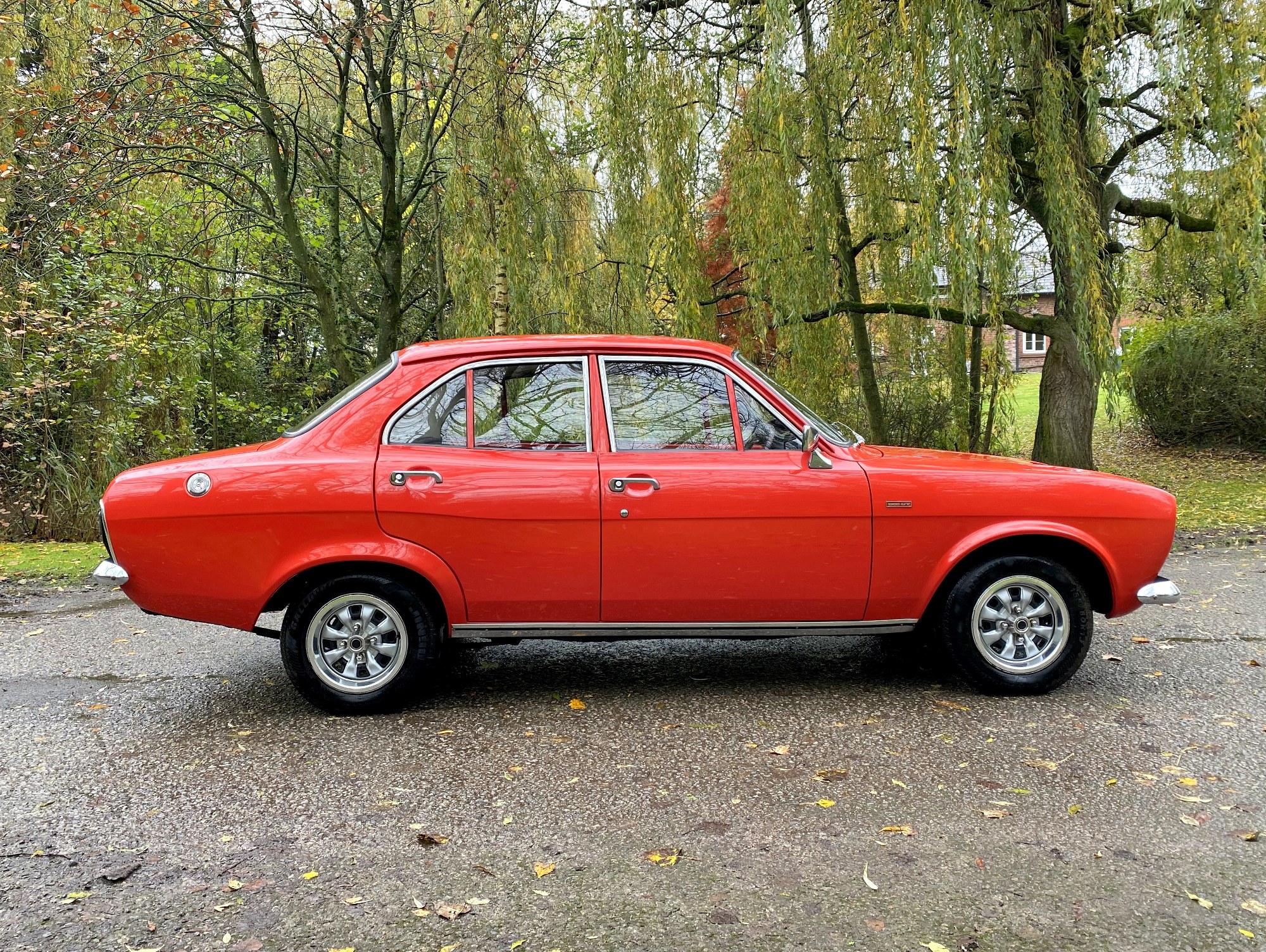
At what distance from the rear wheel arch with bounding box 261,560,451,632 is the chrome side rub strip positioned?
0.20 metres

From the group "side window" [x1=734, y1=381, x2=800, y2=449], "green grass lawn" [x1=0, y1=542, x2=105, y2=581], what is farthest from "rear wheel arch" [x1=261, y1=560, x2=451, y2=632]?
"green grass lawn" [x1=0, y1=542, x2=105, y2=581]

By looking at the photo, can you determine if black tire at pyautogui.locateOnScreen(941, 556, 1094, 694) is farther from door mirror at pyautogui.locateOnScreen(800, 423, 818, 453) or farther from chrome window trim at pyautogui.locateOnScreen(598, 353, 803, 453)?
chrome window trim at pyautogui.locateOnScreen(598, 353, 803, 453)

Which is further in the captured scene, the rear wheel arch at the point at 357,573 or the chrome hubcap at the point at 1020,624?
the chrome hubcap at the point at 1020,624

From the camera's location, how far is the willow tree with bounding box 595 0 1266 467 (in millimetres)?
7688

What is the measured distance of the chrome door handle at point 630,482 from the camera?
4.62 metres

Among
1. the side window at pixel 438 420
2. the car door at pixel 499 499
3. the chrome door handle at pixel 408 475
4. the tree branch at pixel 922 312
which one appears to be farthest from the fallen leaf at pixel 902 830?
the tree branch at pixel 922 312

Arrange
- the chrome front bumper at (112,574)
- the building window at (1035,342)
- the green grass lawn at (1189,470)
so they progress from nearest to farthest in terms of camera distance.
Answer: the chrome front bumper at (112,574)
the green grass lawn at (1189,470)
the building window at (1035,342)

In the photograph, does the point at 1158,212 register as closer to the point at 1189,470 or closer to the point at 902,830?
the point at 1189,470

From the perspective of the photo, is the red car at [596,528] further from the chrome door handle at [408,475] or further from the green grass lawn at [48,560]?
the green grass lawn at [48,560]

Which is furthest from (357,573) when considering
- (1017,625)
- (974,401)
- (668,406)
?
(974,401)

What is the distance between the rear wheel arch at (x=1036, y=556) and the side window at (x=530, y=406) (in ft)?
6.46

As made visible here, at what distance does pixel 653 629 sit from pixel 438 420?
1.49 metres

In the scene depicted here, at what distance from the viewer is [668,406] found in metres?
4.83

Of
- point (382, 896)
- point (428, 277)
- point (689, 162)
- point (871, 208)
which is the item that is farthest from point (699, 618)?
point (428, 277)
